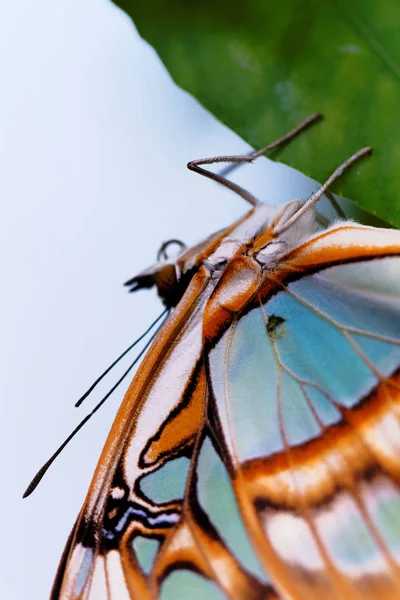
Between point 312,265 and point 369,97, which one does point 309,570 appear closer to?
point 312,265

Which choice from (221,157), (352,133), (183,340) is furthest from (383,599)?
(221,157)

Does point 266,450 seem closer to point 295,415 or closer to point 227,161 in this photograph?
point 295,415

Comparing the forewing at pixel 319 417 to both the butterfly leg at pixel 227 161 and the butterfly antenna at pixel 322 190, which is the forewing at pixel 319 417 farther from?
the butterfly leg at pixel 227 161

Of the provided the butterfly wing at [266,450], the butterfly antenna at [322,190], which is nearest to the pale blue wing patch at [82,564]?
the butterfly wing at [266,450]

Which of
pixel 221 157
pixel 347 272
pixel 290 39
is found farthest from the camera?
pixel 221 157

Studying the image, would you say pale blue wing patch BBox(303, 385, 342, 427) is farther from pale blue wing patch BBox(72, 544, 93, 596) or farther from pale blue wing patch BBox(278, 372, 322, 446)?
pale blue wing patch BBox(72, 544, 93, 596)

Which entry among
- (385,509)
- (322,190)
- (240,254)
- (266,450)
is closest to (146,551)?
(266,450)

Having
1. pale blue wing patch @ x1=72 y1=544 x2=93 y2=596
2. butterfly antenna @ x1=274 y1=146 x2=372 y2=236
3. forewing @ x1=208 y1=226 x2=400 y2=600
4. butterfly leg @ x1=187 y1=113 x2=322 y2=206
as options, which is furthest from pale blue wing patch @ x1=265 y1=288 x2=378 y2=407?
pale blue wing patch @ x1=72 y1=544 x2=93 y2=596
